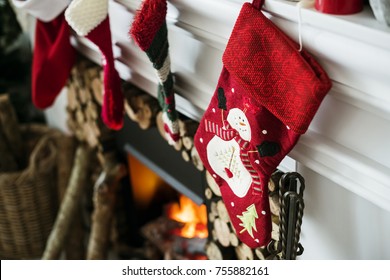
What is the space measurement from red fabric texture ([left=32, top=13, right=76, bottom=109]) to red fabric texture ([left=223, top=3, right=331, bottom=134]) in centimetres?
82

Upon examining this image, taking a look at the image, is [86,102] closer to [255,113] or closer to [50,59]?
[50,59]

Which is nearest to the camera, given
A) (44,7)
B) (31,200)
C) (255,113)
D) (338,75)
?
(338,75)

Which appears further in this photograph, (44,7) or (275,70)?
(44,7)

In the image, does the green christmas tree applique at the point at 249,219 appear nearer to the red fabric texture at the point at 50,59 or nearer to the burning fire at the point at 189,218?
Result: the burning fire at the point at 189,218

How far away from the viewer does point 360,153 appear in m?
0.99

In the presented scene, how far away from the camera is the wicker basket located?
210 cm

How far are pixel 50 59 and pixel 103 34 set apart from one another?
0.44 m

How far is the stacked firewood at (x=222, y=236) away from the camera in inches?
53.7

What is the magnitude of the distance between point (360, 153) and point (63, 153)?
4.47 ft

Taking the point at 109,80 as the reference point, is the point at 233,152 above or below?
above

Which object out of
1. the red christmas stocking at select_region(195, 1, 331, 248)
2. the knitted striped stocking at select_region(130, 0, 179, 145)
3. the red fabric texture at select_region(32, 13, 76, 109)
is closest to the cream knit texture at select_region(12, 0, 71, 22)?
the red fabric texture at select_region(32, 13, 76, 109)

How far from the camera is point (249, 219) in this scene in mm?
1203

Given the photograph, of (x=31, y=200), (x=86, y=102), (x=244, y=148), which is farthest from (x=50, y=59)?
(x=244, y=148)
